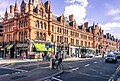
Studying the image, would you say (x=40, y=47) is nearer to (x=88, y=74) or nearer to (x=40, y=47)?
(x=40, y=47)

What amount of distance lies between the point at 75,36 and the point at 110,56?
32411mm

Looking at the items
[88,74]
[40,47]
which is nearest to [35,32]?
[40,47]

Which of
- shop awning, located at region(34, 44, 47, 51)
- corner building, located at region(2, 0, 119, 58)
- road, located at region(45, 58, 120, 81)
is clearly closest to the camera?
road, located at region(45, 58, 120, 81)

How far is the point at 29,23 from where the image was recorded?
142 feet

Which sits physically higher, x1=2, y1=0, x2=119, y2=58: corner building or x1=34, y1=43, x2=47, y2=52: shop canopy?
x1=2, y1=0, x2=119, y2=58: corner building

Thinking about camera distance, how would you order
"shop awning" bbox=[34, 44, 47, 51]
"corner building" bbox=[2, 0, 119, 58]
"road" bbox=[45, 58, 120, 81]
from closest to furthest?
"road" bbox=[45, 58, 120, 81] → "shop awning" bbox=[34, 44, 47, 51] → "corner building" bbox=[2, 0, 119, 58]

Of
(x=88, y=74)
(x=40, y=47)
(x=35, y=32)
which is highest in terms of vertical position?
(x=35, y=32)

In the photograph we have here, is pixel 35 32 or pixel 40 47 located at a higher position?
pixel 35 32

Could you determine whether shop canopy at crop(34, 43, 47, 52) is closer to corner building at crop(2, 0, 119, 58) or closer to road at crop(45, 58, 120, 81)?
→ corner building at crop(2, 0, 119, 58)

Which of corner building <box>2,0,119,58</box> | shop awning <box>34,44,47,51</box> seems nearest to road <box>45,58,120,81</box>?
corner building <box>2,0,119,58</box>

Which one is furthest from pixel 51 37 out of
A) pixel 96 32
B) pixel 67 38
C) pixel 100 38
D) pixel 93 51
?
pixel 100 38

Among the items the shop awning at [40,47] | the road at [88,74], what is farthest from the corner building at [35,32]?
the road at [88,74]

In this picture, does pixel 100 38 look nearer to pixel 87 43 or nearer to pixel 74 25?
pixel 87 43

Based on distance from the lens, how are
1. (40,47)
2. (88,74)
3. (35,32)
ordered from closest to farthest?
(88,74)
(40,47)
(35,32)
